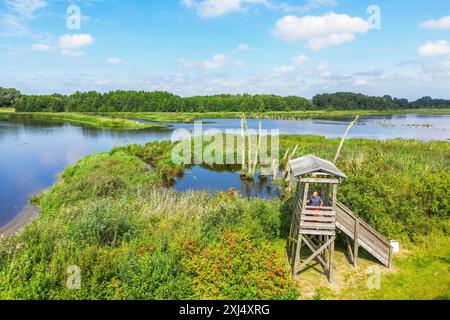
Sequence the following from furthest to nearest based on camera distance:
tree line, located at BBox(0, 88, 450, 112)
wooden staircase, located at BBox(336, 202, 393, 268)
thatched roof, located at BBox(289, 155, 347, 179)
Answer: tree line, located at BBox(0, 88, 450, 112), wooden staircase, located at BBox(336, 202, 393, 268), thatched roof, located at BBox(289, 155, 347, 179)

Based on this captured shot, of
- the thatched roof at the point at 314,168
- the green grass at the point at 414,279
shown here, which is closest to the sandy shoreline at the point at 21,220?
the thatched roof at the point at 314,168

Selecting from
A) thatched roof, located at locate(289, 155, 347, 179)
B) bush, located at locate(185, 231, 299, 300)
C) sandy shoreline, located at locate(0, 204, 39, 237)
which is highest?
thatched roof, located at locate(289, 155, 347, 179)

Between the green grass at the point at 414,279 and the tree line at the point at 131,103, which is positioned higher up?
the tree line at the point at 131,103

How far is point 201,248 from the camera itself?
38.0ft

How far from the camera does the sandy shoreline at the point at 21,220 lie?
57.5ft

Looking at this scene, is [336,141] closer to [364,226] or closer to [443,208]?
[443,208]

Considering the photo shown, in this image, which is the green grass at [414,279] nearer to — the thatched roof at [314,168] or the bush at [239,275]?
the bush at [239,275]

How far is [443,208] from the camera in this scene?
1576 cm

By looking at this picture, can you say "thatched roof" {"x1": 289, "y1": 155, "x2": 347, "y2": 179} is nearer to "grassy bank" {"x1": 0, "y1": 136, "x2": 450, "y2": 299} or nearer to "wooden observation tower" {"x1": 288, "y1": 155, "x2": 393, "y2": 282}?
"wooden observation tower" {"x1": 288, "y1": 155, "x2": 393, "y2": 282}

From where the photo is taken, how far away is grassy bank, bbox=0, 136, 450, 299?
30.2 ft

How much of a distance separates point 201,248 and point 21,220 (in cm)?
1384

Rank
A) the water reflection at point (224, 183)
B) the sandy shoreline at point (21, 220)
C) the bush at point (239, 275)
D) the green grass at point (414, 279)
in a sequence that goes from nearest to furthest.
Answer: the bush at point (239, 275) → the green grass at point (414, 279) → the sandy shoreline at point (21, 220) → the water reflection at point (224, 183)

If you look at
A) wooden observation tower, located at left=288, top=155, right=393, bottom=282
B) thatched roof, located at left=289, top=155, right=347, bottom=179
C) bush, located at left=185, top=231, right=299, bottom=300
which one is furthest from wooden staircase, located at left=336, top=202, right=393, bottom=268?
bush, located at left=185, top=231, right=299, bottom=300
